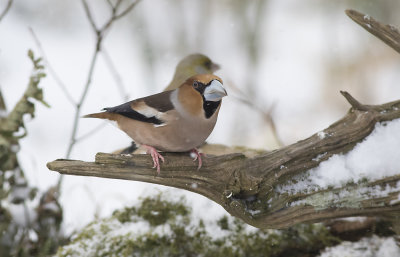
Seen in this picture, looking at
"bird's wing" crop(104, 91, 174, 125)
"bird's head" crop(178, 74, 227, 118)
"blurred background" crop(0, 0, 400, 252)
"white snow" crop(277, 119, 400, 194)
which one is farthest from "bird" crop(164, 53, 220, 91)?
"white snow" crop(277, 119, 400, 194)

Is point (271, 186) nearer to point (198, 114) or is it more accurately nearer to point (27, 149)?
point (198, 114)

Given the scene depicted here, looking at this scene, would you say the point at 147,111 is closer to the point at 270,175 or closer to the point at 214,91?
the point at 214,91

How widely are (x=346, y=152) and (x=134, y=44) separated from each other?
5044 mm

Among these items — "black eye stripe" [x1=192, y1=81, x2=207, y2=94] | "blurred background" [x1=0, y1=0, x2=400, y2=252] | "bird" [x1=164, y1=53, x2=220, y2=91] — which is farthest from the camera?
"blurred background" [x1=0, y1=0, x2=400, y2=252]

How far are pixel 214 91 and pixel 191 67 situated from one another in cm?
216

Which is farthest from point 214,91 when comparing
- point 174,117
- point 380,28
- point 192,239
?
point 192,239

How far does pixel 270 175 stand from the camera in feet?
7.14

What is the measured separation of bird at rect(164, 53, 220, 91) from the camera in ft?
13.0

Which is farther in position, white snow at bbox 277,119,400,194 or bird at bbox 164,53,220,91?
bird at bbox 164,53,220,91

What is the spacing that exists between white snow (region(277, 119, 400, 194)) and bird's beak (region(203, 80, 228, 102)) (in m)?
0.59

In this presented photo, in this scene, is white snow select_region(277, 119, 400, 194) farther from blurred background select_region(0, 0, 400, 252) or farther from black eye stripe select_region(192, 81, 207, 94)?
blurred background select_region(0, 0, 400, 252)

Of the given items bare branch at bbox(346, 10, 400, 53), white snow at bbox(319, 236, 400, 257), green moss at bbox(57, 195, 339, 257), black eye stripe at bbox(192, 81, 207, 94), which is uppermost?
bare branch at bbox(346, 10, 400, 53)

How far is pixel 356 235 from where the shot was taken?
9.15 feet

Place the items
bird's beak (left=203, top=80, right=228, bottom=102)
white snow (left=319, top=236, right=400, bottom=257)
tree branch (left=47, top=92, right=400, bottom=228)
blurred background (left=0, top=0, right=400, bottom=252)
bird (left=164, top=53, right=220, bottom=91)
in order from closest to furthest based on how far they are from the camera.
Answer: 1. bird's beak (left=203, top=80, right=228, bottom=102)
2. tree branch (left=47, top=92, right=400, bottom=228)
3. white snow (left=319, top=236, right=400, bottom=257)
4. bird (left=164, top=53, right=220, bottom=91)
5. blurred background (left=0, top=0, right=400, bottom=252)
